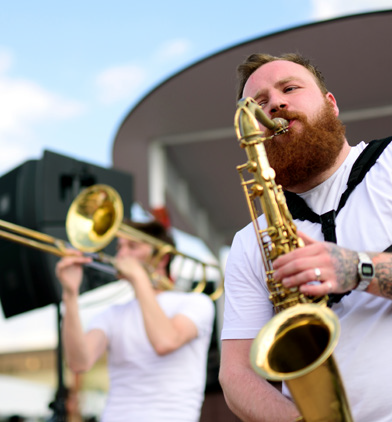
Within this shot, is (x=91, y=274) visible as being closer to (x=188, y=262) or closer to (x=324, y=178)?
(x=188, y=262)

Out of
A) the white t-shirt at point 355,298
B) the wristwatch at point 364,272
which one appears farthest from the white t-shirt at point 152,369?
the wristwatch at point 364,272

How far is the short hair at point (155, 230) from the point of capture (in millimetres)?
4117

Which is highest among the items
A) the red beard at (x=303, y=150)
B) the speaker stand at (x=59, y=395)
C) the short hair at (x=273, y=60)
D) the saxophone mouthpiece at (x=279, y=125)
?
the short hair at (x=273, y=60)

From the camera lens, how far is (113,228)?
3.87 meters

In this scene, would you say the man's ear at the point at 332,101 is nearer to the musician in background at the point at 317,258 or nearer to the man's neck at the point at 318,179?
the musician in background at the point at 317,258

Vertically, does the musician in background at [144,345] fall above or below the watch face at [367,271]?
below

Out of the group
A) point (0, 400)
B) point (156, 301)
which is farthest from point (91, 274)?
point (0, 400)

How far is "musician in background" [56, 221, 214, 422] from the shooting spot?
315 centimetres

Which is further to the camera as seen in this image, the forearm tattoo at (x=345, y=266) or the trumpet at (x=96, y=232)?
the trumpet at (x=96, y=232)

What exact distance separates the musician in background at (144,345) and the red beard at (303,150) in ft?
5.25

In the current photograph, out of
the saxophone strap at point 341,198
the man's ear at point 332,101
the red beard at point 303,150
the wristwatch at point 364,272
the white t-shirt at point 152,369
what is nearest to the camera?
the wristwatch at point 364,272

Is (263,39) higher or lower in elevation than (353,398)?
higher

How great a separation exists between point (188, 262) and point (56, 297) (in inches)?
65.5

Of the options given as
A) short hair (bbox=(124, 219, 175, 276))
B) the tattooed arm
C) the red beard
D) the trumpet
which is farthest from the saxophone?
short hair (bbox=(124, 219, 175, 276))
